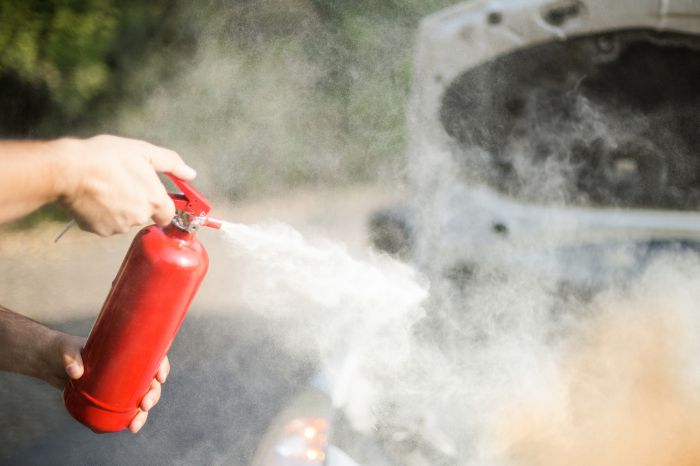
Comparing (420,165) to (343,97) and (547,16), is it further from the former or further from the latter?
(343,97)

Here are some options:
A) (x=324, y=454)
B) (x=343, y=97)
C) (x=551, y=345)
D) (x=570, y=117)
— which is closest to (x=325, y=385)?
(x=324, y=454)

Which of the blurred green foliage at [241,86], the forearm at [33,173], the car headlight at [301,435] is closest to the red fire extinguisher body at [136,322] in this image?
the forearm at [33,173]

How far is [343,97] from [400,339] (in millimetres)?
3773

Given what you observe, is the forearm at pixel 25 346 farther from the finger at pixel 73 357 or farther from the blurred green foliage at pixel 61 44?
the blurred green foliage at pixel 61 44

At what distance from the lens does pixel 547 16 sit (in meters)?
1.36

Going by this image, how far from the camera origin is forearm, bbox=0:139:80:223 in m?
0.88

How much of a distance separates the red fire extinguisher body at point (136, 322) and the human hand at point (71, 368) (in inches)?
1.0

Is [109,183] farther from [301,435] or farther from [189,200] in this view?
[301,435]

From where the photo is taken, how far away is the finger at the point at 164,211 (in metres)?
1.03

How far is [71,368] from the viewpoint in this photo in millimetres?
1153

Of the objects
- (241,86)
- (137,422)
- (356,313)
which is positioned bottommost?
(137,422)

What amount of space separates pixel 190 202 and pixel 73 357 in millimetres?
526

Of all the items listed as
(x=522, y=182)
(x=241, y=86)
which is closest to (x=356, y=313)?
(x=522, y=182)

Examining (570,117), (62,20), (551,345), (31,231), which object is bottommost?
(31,231)
